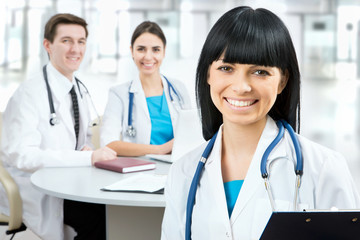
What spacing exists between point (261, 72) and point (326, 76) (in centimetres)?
1083

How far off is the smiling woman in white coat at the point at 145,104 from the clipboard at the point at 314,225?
165 cm

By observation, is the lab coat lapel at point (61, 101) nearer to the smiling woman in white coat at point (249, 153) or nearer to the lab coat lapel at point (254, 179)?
the smiling woman in white coat at point (249, 153)

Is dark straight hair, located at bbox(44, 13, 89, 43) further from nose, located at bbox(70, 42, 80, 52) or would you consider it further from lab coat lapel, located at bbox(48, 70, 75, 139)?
lab coat lapel, located at bbox(48, 70, 75, 139)

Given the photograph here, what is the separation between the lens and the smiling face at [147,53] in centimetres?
Answer: 263

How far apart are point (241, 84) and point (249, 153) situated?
209 millimetres

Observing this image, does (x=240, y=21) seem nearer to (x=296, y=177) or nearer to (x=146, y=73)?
(x=296, y=177)

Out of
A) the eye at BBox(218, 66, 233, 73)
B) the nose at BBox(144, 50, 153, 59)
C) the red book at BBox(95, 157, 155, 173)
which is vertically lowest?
the red book at BBox(95, 157, 155, 173)

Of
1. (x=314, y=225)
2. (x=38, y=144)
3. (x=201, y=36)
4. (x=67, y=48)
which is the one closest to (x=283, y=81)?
(x=314, y=225)

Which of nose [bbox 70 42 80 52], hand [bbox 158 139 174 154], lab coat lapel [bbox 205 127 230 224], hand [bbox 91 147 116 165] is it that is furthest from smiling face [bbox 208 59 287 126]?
nose [bbox 70 42 80 52]

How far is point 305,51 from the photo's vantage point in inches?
435

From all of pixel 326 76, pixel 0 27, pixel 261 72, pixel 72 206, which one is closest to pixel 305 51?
pixel 326 76

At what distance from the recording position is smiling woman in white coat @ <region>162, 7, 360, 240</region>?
95 centimetres

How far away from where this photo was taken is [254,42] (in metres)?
0.95

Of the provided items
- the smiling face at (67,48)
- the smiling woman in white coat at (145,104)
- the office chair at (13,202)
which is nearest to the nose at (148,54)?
the smiling woman in white coat at (145,104)
